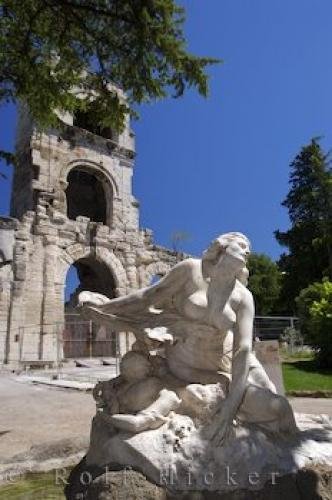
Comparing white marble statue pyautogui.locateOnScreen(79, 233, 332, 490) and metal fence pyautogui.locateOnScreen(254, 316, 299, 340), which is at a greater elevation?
metal fence pyautogui.locateOnScreen(254, 316, 299, 340)

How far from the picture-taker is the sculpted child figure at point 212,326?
287cm

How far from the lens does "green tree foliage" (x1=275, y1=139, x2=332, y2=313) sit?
30469mm

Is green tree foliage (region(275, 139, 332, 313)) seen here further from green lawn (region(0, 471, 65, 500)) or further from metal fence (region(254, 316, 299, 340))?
green lawn (region(0, 471, 65, 500))

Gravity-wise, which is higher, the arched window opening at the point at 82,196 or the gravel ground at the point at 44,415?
the arched window opening at the point at 82,196

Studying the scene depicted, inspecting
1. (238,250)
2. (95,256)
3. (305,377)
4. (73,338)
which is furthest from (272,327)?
(238,250)

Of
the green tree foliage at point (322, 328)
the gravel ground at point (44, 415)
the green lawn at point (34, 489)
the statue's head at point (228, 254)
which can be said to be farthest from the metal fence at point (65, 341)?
the statue's head at point (228, 254)

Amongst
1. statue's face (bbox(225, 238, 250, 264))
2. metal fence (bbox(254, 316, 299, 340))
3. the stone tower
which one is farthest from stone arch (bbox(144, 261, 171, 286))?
statue's face (bbox(225, 238, 250, 264))

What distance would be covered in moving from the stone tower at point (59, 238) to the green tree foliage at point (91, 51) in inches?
370

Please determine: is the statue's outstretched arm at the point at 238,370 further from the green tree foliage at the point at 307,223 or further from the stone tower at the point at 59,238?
the green tree foliage at the point at 307,223

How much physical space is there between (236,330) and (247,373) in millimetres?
288

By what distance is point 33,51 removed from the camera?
7.43 metres

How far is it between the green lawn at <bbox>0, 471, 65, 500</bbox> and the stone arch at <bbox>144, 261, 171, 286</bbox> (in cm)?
1786

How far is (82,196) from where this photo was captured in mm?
26609

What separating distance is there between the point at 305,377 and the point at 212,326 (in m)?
9.89
